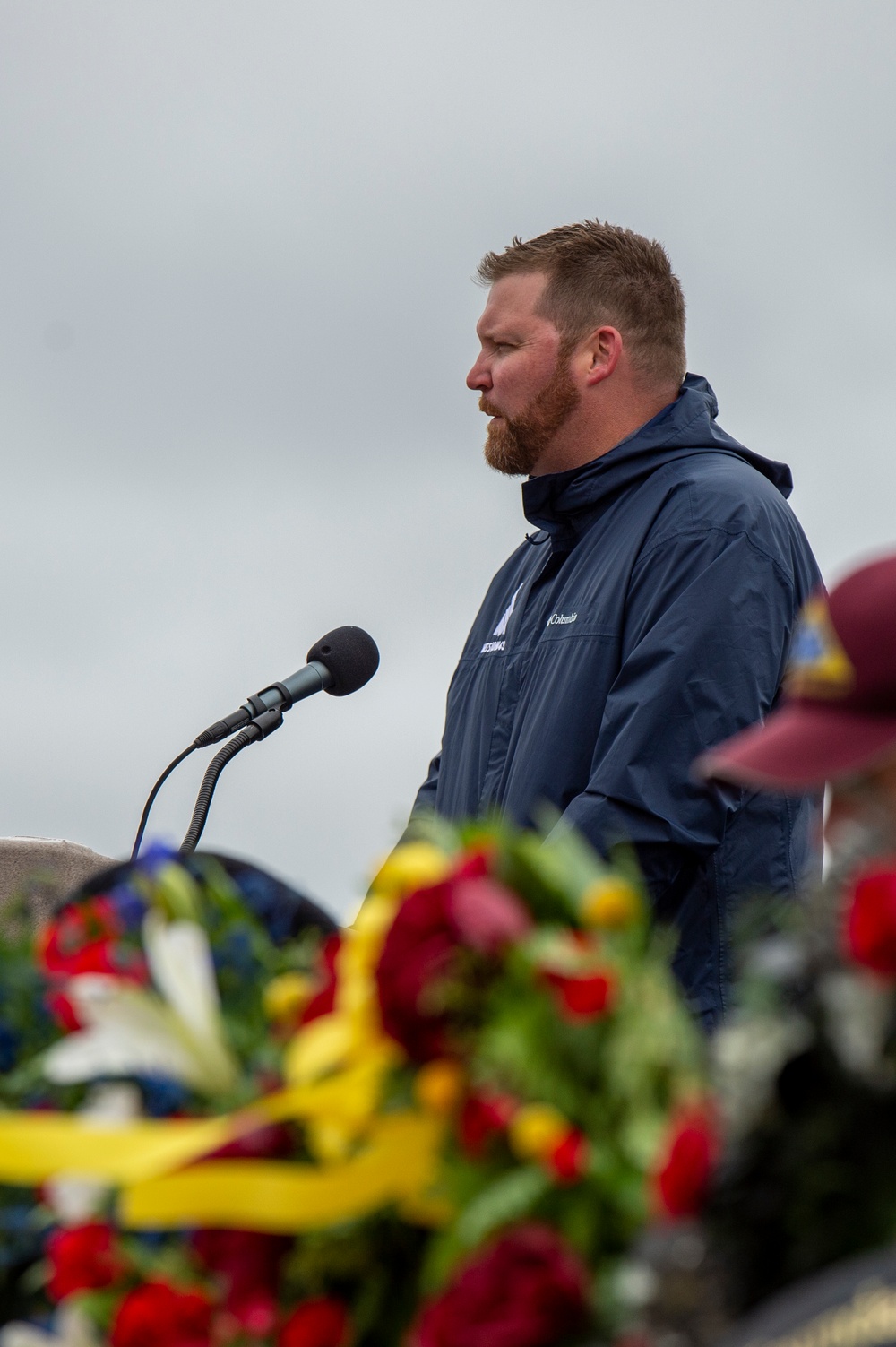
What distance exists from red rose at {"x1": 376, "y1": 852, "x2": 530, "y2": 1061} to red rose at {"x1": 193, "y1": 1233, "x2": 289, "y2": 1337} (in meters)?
0.14

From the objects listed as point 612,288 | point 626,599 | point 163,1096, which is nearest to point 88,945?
point 163,1096

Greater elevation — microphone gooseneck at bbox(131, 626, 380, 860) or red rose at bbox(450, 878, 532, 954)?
red rose at bbox(450, 878, 532, 954)

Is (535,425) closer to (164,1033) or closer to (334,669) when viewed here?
(334,669)

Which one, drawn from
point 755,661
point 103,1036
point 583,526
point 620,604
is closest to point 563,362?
point 583,526

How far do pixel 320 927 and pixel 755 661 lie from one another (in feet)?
Result: 5.61

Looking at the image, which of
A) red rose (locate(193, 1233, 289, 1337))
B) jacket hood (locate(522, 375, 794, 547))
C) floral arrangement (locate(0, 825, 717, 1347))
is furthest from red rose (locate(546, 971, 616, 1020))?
jacket hood (locate(522, 375, 794, 547))

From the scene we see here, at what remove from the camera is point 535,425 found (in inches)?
140

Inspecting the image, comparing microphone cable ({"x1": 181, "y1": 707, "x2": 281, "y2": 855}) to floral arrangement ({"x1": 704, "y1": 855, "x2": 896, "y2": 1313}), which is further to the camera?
microphone cable ({"x1": 181, "y1": 707, "x2": 281, "y2": 855})

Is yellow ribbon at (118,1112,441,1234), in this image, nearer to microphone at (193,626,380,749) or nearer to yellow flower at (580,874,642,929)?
yellow flower at (580,874,642,929)

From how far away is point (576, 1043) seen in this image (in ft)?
2.64

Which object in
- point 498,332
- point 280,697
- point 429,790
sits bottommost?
point 429,790

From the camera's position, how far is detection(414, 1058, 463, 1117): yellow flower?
2.72 feet

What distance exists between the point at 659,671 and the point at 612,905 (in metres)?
2.04

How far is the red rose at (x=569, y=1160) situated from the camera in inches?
30.5
